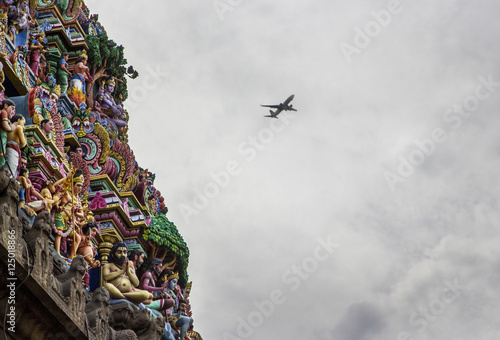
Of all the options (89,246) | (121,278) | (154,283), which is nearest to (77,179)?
(89,246)

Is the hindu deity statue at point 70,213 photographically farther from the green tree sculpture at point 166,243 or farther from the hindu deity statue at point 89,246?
the green tree sculpture at point 166,243

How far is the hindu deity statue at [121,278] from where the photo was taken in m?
25.1

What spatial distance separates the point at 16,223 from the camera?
1725 centimetres

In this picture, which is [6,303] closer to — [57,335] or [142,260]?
[57,335]

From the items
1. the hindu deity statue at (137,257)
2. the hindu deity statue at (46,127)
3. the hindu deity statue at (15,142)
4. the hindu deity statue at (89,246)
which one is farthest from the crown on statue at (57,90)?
the hindu deity statue at (137,257)

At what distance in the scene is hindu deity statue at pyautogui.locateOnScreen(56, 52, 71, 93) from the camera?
96.7 feet

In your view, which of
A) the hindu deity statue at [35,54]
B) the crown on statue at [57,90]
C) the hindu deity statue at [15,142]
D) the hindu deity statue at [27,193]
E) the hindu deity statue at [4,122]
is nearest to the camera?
the hindu deity statue at [4,122]

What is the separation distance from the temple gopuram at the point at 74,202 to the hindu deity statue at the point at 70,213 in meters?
0.04

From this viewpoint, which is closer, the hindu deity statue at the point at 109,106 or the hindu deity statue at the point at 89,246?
the hindu deity statue at the point at 89,246

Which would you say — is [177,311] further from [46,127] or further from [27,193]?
[27,193]

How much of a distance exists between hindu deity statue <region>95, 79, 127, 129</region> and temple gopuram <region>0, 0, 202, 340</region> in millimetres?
45

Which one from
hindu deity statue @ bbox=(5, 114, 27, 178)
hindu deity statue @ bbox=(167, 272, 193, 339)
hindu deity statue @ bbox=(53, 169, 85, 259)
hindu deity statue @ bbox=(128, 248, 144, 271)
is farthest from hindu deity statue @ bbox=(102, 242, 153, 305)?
hindu deity statue @ bbox=(5, 114, 27, 178)

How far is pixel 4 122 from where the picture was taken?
72.8 feet

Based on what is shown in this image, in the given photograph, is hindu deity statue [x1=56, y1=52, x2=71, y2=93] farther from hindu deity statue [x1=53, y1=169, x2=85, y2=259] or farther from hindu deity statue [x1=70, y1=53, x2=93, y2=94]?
hindu deity statue [x1=53, y1=169, x2=85, y2=259]
